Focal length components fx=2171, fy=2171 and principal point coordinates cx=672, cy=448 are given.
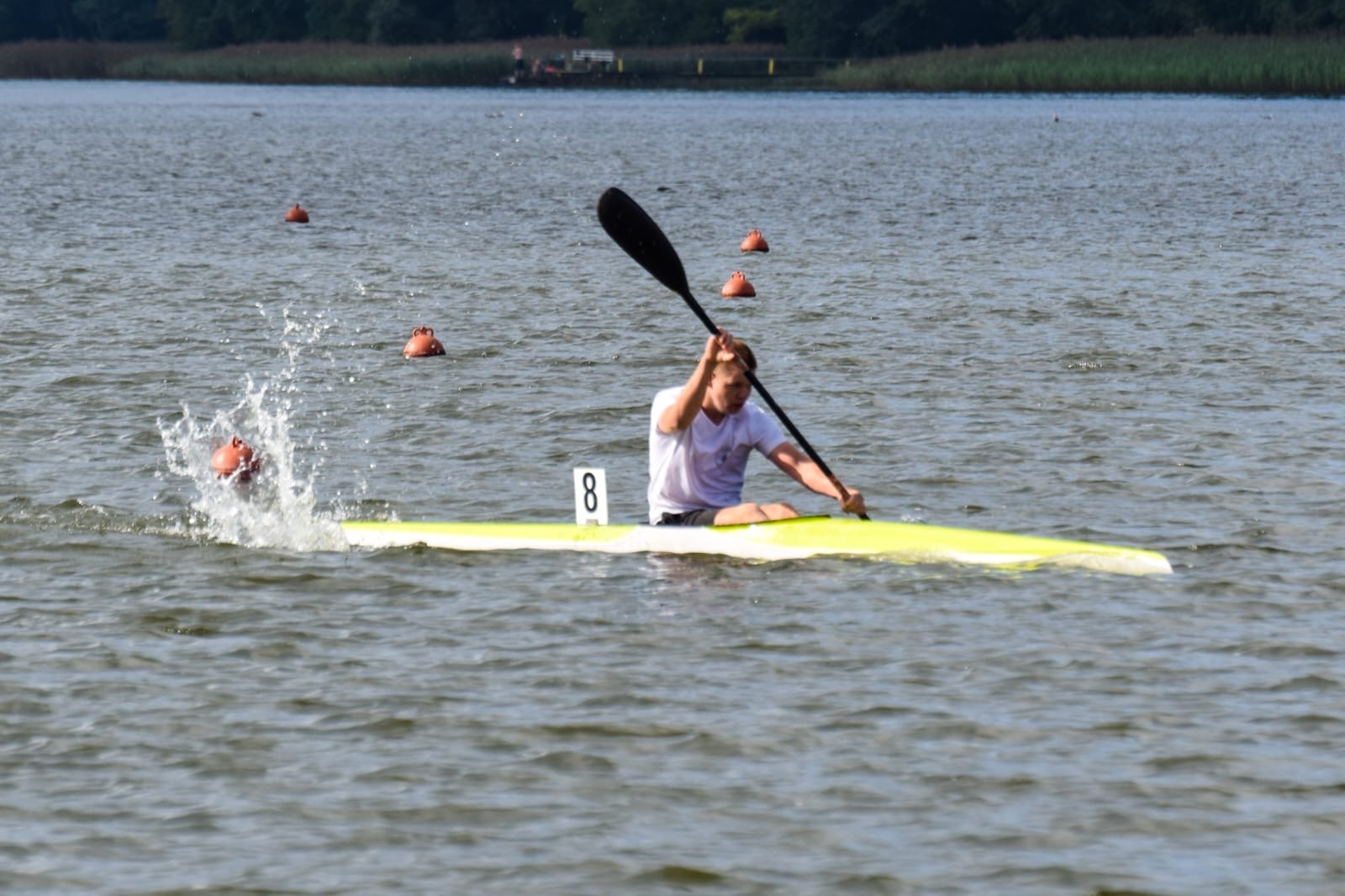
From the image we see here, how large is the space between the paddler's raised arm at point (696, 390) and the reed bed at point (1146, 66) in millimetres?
69691

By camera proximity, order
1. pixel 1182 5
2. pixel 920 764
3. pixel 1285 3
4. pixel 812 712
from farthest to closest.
→ pixel 1182 5 → pixel 1285 3 → pixel 812 712 → pixel 920 764

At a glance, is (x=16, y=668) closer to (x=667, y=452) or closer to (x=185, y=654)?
(x=185, y=654)

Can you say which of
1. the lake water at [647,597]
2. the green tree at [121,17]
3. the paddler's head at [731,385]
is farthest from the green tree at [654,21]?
the paddler's head at [731,385]

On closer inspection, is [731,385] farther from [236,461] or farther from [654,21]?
[654,21]

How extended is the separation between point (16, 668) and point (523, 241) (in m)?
21.6

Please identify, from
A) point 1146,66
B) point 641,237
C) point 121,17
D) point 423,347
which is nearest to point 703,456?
point 641,237

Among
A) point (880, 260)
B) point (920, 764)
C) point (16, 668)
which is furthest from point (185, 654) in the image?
point (880, 260)

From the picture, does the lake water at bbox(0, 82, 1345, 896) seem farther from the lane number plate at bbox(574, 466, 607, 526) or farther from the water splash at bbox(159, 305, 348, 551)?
the lane number plate at bbox(574, 466, 607, 526)

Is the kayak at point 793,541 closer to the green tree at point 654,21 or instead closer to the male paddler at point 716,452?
the male paddler at point 716,452

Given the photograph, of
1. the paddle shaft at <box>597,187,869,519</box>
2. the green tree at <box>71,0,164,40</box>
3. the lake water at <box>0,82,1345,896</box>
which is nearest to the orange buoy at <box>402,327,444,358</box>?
the lake water at <box>0,82,1345,896</box>

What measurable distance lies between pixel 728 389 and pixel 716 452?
0.48 m

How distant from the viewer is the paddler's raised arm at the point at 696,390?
1088 cm

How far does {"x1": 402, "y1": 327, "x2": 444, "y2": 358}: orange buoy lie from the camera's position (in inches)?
745

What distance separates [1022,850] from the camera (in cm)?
733
